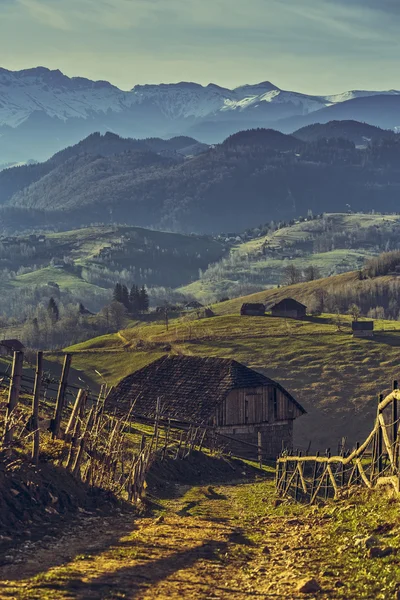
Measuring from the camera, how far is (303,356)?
409ft

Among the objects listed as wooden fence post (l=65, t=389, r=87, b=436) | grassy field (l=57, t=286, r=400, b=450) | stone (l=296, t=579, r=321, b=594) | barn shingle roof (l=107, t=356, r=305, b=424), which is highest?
wooden fence post (l=65, t=389, r=87, b=436)

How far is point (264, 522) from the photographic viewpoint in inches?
955

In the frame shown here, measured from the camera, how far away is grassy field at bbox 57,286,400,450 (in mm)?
102500

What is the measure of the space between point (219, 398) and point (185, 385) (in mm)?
3302

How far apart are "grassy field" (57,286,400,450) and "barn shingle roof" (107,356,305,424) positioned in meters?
28.2

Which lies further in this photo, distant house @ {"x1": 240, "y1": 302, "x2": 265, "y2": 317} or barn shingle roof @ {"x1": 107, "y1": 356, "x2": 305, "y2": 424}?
distant house @ {"x1": 240, "y1": 302, "x2": 265, "y2": 317}

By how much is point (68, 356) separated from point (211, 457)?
20.2 meters

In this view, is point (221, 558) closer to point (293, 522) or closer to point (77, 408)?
point (293, 522)

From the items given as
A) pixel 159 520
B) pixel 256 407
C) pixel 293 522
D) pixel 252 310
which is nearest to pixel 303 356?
pixel 252 310

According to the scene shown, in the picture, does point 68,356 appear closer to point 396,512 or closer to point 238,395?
point 396,512

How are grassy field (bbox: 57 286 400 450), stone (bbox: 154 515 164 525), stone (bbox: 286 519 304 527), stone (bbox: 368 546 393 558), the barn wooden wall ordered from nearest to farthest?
stone (bbox: 368 546 393 558)
stone (bbox: 286 519 304 527)
stone (bbox: 154 515 164 525)
the barn wooden wall
grassy field (bbox: 57 286 400 450)

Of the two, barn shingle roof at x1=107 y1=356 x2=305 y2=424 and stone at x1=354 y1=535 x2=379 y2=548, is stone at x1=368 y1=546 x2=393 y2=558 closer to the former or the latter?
stone at x1=354 y1=535 x2=379 y2=548

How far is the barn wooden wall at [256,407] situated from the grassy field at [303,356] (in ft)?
87.3

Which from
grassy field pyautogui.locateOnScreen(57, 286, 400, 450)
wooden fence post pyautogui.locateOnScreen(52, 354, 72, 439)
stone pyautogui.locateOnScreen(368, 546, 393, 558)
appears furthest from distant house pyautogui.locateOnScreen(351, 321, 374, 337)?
stone pyautogui.locateOnScreen(368, 546, 393, 558)
